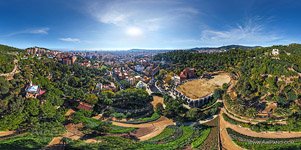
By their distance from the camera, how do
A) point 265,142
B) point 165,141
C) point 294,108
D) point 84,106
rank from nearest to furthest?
point 265,142 < point 165,141 < point 294,108 < point 84,106

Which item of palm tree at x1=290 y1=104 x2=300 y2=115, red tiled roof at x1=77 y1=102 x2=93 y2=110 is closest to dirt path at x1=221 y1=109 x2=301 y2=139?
palm tree at x1=290 y1=104 x2=300 y2=115

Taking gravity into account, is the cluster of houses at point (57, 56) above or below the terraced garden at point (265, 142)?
above

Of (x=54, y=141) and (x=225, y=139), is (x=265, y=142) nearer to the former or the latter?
(x=225, y=139)

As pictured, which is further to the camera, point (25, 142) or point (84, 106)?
point (84, 106)

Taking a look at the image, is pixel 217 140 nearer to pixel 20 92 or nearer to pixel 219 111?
pixel 219 111

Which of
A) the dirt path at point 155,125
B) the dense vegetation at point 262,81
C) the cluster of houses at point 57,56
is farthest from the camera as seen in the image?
the cluster of houses at point 57,56

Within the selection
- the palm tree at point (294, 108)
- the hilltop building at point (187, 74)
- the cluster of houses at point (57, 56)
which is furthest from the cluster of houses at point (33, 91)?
the palm tree at point (294, 108)

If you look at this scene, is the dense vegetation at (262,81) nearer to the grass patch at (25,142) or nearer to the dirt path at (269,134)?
the dirt path at (269,134)

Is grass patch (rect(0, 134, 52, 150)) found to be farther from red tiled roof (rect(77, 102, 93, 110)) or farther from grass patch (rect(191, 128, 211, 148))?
grass patch (rect(191, 128, 211, 148))

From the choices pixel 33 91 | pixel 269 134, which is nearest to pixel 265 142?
pixel 269 134

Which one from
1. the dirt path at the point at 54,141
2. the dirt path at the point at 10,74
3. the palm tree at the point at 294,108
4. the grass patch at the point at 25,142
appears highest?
the dirt path at the point at 10,74

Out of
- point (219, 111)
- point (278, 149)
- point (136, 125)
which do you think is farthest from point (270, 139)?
point (136, 125)
